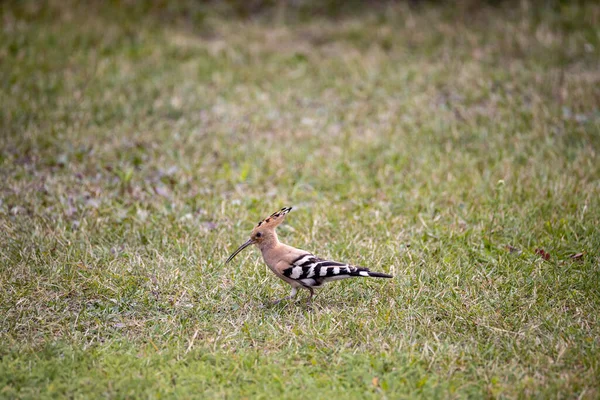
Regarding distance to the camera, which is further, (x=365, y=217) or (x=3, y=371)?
(x=365, y=217)

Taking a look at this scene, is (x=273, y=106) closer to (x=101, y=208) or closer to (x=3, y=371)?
(x=101, y=208)

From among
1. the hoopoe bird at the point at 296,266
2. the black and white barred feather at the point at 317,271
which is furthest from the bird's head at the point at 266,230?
the black and white barred feather at the point at 317,271

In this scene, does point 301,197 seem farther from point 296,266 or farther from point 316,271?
point 316,271

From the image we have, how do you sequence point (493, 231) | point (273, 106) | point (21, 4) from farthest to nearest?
1. point (21, 4)
2. point (273, 106)
3. point (493, 231)

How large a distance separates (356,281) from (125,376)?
6.06 feet

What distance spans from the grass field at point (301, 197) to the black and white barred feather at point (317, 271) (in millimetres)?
245

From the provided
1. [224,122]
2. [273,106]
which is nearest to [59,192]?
[224,122]

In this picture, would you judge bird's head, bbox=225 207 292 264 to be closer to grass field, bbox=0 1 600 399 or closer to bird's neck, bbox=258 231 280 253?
bird's neck, bbox=258 231 280 253

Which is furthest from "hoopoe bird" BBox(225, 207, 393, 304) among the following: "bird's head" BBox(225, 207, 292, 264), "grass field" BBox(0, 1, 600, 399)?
"grass field" BBox(0, 1, 600, 399)

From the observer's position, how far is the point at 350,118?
325 inches

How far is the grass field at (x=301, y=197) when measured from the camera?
3.75m

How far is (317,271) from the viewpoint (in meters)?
4.17

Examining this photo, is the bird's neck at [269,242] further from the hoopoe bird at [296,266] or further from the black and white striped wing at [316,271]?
the black and white striped wing at [316,271]

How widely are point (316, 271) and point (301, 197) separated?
2.21 meters
